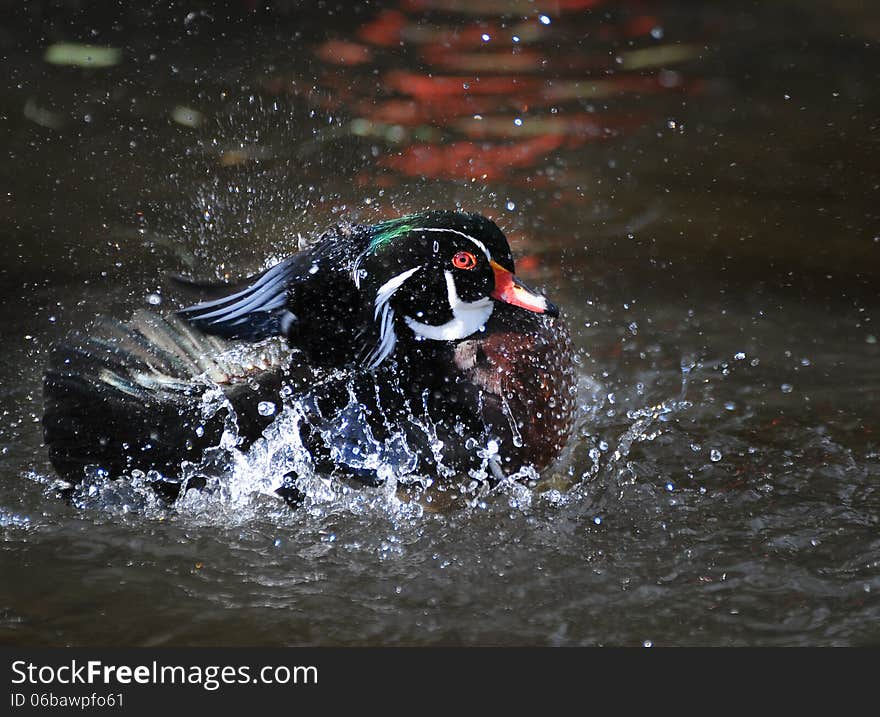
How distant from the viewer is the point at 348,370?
6.83 feet

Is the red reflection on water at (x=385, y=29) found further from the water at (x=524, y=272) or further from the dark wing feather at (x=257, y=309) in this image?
the dark wing feather at (x=257, y=309)

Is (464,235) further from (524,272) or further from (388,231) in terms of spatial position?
(524,272)

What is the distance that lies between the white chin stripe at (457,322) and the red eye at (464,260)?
0.18ft

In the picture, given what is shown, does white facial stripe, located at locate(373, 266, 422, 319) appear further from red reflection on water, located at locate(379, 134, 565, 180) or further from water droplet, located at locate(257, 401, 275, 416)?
red reflection on water, located at locate(379, 134, 565, 180)

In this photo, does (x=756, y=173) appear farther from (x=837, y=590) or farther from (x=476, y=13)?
(x=837, y=590)

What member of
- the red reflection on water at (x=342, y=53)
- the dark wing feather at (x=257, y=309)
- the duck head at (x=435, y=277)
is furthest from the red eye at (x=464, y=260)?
the red reflection on water at (x=342, y=53)

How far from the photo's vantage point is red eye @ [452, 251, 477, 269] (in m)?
2.02

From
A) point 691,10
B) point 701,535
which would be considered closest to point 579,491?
point 701,535

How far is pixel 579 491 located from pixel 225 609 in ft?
2.23

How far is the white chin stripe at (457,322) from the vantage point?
2.09m

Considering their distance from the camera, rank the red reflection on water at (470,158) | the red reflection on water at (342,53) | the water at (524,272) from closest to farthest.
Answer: the water at (524,272)
the red reflection on water at (470,158)
the red reflection on water at (342,53)

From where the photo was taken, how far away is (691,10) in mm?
3914

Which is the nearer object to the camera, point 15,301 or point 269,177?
point 15,301

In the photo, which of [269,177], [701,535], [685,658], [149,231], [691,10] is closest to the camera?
[685,658]
